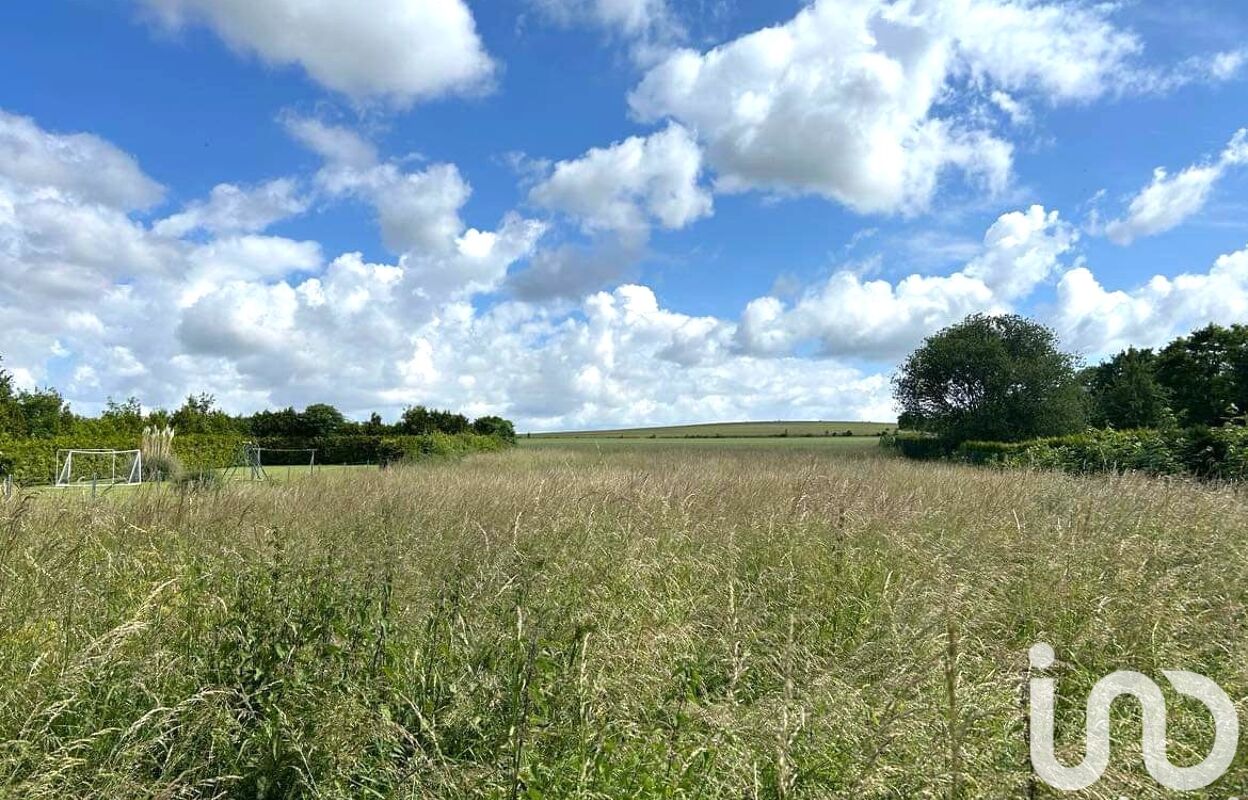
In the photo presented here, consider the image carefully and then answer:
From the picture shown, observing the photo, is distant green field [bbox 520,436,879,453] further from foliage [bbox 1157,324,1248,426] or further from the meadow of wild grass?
the meadow of wild grass

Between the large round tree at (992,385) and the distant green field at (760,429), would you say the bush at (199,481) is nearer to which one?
the large round tree at (992,385)

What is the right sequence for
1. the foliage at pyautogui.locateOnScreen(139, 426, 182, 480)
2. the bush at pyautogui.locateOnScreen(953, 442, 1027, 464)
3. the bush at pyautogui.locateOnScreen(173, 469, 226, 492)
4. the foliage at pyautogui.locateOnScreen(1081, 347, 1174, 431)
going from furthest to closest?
1. the foliage at pyautogui.locateOnScreen(1081, 347, 1174, 431)
2. the bush at pyautogui.locateOnScreen(953, 442, 1027, 464)
3. the foliage at pyautogui.locateOnScreen(139, 426, 182, 480)
4. the bush at pyautogui.locateOnScreen(173, 469, 226, 492)

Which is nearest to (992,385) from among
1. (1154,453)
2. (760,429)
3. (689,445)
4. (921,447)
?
(921,447)

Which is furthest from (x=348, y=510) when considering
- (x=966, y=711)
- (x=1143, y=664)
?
(x=1143, y=664)

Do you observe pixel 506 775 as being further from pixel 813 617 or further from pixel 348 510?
pixel 348 510

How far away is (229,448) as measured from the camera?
2666 centimetres

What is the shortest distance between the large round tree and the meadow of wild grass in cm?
2708

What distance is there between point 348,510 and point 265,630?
147 inches

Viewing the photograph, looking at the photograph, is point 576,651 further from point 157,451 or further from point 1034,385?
point 1034,385

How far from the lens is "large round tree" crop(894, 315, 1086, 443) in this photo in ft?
97.0

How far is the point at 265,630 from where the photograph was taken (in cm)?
321

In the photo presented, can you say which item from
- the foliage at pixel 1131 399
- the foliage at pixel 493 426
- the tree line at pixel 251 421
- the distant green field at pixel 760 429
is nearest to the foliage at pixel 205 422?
the tree line at pixel 251 421

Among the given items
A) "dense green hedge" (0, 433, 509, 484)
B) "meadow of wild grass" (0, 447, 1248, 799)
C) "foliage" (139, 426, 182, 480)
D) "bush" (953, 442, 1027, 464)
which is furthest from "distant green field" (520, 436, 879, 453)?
"meadow of wild grass" (0, 447, 1248, 799)

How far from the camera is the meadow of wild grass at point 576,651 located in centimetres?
245
